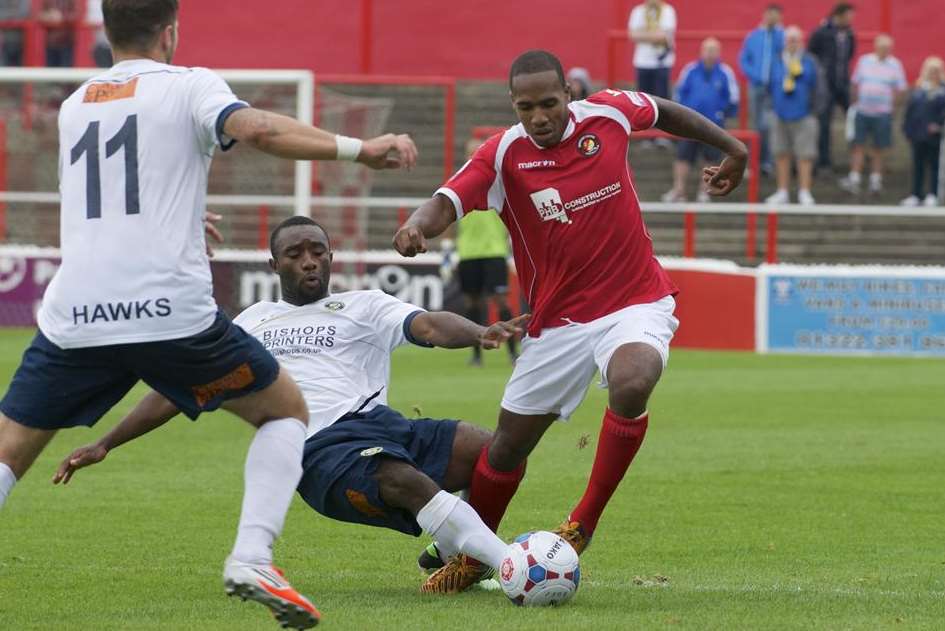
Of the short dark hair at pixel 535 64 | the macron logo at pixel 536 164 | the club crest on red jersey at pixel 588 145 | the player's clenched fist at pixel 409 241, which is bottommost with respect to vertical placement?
the player's clenched fist at pixel 409 241

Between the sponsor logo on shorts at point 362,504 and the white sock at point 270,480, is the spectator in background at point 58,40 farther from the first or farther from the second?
the white sock at point 270,480

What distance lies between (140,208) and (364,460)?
68.7 inches

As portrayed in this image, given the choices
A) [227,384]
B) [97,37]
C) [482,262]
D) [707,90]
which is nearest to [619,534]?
[227,384]

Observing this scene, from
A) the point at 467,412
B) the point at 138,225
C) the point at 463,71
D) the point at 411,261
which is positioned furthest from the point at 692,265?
the point at 138,225

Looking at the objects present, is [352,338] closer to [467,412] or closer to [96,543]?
[96,543]

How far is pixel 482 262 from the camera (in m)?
19.7

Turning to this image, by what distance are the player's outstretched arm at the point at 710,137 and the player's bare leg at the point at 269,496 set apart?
2.58m

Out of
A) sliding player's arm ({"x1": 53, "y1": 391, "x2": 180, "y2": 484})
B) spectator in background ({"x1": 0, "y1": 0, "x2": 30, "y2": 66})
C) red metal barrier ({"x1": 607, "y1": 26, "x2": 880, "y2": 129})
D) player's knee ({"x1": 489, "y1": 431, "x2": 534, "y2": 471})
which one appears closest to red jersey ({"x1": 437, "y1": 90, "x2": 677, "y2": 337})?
player's knee ({"x1": 489, "y1": 431, "x2": 534, "y2": 471})

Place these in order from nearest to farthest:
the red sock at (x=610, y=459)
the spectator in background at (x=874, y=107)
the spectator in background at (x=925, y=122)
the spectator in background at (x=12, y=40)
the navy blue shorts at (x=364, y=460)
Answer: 1. the navy blue shorts at (x=364, y=460)
2. the red sock at (x=610, y=459)
3. the spectator in background at (x=925, y=122)
4. the spectator in background at (x=874, y=107)
5. the spectator in background at (x=12, y=40)

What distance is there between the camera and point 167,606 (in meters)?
6.90

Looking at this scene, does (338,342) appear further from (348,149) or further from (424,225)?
(348,149)

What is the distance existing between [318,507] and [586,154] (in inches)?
74.1

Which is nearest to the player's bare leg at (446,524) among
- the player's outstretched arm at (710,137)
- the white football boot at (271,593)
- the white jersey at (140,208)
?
the white football boot at (271,593)

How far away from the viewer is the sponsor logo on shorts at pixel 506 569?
6871 millimetres
